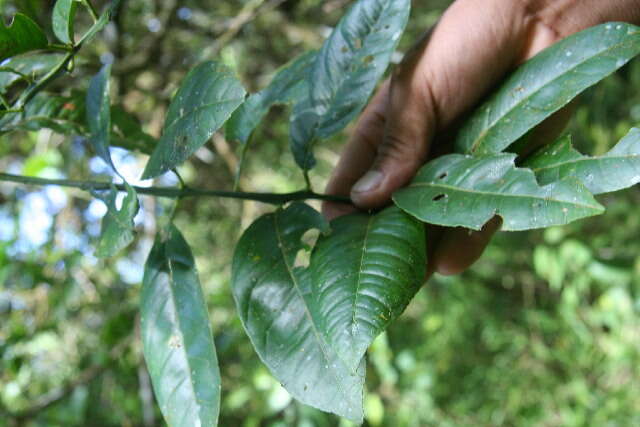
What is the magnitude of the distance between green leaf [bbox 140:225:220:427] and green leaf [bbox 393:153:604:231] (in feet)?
1.19

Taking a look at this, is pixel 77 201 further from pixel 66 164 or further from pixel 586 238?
pixel 586 238

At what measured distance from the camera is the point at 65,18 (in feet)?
2.68

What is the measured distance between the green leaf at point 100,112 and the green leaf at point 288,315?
283 millimetres

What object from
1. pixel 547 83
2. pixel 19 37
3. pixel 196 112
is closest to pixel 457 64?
pixel 547 83

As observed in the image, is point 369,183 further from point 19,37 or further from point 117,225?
point 19,37

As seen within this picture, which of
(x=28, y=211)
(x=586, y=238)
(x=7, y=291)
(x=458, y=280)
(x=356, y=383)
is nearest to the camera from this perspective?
(x=356, y=383)

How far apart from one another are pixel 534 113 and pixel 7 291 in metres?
2.24

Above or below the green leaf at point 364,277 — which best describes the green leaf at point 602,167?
above

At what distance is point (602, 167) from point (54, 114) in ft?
3.14

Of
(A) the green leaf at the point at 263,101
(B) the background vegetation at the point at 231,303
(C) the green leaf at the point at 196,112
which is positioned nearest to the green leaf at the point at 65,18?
(C) the green leaf at the point at 196,112

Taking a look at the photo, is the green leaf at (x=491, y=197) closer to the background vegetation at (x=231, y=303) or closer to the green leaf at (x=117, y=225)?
the green leaf at (x=117, y=225)

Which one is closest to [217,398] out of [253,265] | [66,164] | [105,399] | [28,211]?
[253,265]

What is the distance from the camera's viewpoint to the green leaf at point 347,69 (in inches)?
39.2

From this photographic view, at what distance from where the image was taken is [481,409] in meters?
3.11
